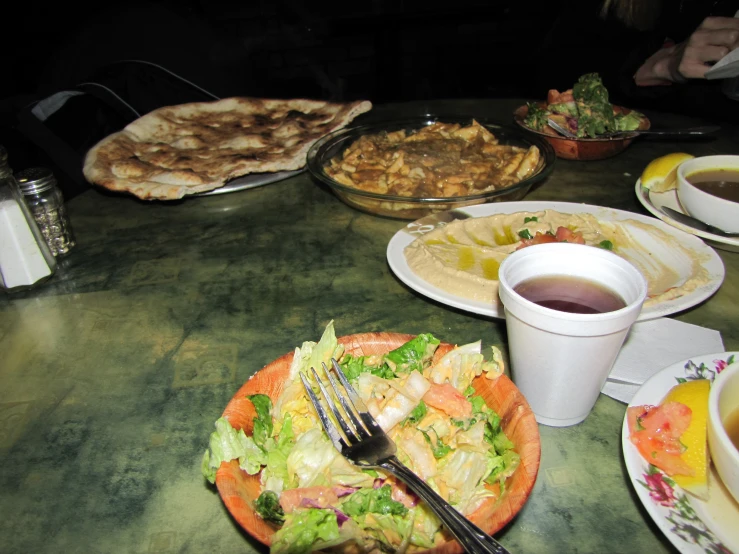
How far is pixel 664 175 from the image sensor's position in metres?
2.32

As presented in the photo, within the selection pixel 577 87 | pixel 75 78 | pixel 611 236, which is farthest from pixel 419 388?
pixel 75 78

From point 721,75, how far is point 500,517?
2.65 m

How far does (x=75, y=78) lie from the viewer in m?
4.70

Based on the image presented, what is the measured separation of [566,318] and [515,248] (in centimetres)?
82

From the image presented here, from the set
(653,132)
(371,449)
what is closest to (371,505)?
(371,449)

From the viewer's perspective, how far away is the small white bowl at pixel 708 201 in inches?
76.9

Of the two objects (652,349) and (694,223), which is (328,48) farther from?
(652,349)

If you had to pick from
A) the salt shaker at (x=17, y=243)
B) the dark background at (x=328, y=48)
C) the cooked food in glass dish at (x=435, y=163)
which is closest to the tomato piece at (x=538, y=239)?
the cooked food in glass dish at (x=435, y=163)

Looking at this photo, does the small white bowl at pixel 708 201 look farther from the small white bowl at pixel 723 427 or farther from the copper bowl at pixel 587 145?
the small white bowl at pixel 723 427

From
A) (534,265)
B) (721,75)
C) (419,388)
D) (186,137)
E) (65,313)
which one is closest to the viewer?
(419,388)

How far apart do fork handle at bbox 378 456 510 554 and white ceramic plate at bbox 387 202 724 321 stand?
0.75 m

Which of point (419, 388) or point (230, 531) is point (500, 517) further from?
point (230, 531)

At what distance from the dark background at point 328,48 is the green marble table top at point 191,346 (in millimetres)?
2330

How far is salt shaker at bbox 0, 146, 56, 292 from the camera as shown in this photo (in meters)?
1.93
